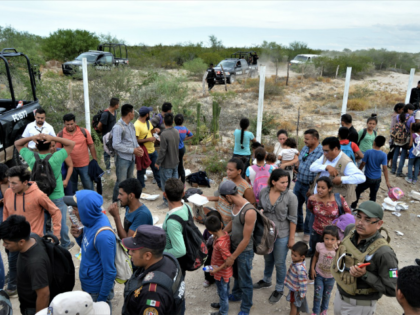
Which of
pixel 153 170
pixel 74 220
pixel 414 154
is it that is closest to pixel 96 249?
pixel 74 220

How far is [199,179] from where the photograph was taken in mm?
7137

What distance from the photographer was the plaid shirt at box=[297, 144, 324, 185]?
4.96 m

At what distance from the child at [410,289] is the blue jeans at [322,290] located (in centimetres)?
164

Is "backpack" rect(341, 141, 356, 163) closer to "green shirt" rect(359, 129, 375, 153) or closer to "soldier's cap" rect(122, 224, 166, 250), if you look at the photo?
"green shirt" rect(359, 129, 375, 153)

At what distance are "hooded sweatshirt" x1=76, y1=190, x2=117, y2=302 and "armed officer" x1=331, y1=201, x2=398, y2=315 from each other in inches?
75.8

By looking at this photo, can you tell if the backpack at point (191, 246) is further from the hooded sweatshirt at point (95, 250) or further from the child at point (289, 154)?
the child at point (289, 154)

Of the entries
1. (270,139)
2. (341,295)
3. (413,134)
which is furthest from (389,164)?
(341,295)

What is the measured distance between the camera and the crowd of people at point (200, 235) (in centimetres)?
235

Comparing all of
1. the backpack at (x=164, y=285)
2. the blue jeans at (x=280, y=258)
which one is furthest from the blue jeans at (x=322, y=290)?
the backpack at (x=164, y=285)

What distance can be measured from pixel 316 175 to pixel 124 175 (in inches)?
127

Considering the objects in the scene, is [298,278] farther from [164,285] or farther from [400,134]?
[400,134]

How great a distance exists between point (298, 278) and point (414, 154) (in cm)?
552

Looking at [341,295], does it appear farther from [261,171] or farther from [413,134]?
[413,134]

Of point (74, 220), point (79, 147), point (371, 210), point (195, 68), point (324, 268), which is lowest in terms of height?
point (324, 268)
